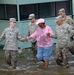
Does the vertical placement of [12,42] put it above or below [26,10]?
below

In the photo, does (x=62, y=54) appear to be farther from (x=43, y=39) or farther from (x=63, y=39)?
(x=43, y=39)

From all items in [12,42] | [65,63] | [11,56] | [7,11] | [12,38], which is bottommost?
[65,63]

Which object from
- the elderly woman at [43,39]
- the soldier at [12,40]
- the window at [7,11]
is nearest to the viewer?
the soldier at [12,40]

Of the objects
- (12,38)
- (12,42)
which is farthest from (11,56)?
(12,38)

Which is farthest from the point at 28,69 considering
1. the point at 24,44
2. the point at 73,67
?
the point at 24,44

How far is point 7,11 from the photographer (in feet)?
55.1

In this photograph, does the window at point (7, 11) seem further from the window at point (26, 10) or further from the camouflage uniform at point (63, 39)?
the camouflage uniform at point (63, 39)

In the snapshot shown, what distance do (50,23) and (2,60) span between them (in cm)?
438

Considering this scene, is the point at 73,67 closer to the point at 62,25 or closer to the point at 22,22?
the point at 62,25

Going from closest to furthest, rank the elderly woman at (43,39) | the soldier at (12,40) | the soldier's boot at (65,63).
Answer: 1. the soldier at (12,40)
2. the elderly woman at (43,39)
3. the soldier's boot at (65,63)

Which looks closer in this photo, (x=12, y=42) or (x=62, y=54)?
(x=12, y=42)

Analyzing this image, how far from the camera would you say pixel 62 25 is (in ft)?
37.4

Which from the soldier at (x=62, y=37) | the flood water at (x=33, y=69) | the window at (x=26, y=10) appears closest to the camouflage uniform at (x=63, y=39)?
the soldier at (x=62, y=37)

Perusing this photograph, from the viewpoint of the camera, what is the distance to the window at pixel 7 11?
16562 millimetres
